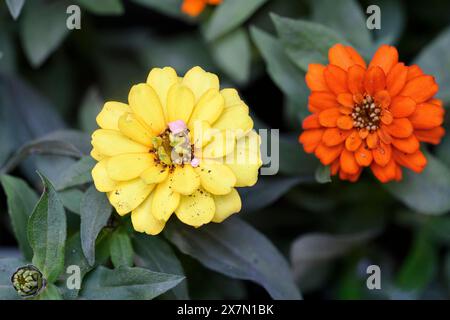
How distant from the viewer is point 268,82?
1888 mm

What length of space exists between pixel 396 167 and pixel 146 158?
472 millimetres

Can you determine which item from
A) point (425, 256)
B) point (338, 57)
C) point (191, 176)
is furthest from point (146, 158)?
point (425, 256)

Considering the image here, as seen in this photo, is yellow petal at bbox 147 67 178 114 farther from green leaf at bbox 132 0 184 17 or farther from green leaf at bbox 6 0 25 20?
green leaf at bbox 132 0 184 17

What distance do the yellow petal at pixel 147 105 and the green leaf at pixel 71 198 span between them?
0.78 ft

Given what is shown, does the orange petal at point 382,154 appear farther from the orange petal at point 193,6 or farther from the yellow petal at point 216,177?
the orange petal at point 193,6

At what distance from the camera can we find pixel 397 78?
1.19m

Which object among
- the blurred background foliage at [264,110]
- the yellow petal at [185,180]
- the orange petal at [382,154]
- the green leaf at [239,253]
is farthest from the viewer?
the blurred background foliage at [264,110]

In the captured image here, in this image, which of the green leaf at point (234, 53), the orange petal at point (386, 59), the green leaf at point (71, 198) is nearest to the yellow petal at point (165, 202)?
the green leaf at point (71, 198)

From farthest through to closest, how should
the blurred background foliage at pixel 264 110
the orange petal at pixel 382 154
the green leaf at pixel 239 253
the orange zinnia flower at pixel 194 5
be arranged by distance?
the orange zinnia flower at pixel 194 5 → the blurred background foliage at pixel 264 110 → the green leaf at pixel 239 253 → the orange petal at pixel 382 154

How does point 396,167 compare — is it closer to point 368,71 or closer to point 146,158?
point 368,71

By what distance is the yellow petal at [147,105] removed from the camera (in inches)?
44.0

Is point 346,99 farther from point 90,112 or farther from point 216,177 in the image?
point 90,112

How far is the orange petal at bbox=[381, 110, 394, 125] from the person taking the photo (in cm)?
119

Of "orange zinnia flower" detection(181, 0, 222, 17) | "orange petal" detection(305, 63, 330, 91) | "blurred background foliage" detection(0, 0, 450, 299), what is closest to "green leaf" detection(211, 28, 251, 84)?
"blurred background foliage" detection(0, 0, 450, 299)
